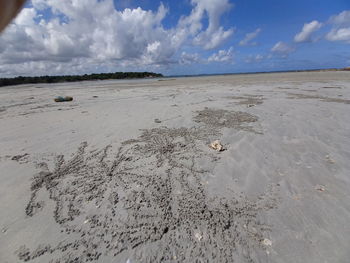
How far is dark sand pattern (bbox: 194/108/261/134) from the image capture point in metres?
5.31

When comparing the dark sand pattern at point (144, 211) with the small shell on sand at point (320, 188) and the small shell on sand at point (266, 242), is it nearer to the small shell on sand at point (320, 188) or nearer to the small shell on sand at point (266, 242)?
the small shell on sand at point (266, 242)

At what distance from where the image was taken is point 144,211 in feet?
7.63

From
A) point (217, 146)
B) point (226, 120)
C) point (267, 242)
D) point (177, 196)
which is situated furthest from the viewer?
point (226, 120)

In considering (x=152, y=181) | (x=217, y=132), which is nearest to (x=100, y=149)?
(x=152, y=181)

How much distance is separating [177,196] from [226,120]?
394 cm

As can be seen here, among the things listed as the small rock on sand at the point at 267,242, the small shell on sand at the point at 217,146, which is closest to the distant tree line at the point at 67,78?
the small shell on sand at the point at 217,146

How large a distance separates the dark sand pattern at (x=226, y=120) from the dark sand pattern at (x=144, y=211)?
1913 mm

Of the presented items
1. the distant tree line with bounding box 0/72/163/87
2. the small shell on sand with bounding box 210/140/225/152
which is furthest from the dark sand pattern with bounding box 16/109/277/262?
the distant tree line with bounding box 0/72/163/87

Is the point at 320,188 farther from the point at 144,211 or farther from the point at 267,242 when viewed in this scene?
the point at 144,211

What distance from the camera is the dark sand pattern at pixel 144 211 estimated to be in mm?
1814

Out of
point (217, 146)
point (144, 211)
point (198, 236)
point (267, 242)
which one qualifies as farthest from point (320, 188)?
point (144, 211)

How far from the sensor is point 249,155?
3648 mm

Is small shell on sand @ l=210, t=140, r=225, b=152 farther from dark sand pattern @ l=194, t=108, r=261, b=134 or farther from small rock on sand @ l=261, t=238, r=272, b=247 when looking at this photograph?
small rock on sand @ l=261, t=238, r=272, b=247

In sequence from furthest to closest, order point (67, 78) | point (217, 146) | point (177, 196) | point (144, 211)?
1. point (67, 78)
2. point (217, 146)
3. point (177, 196)
4. point (144, 211)
